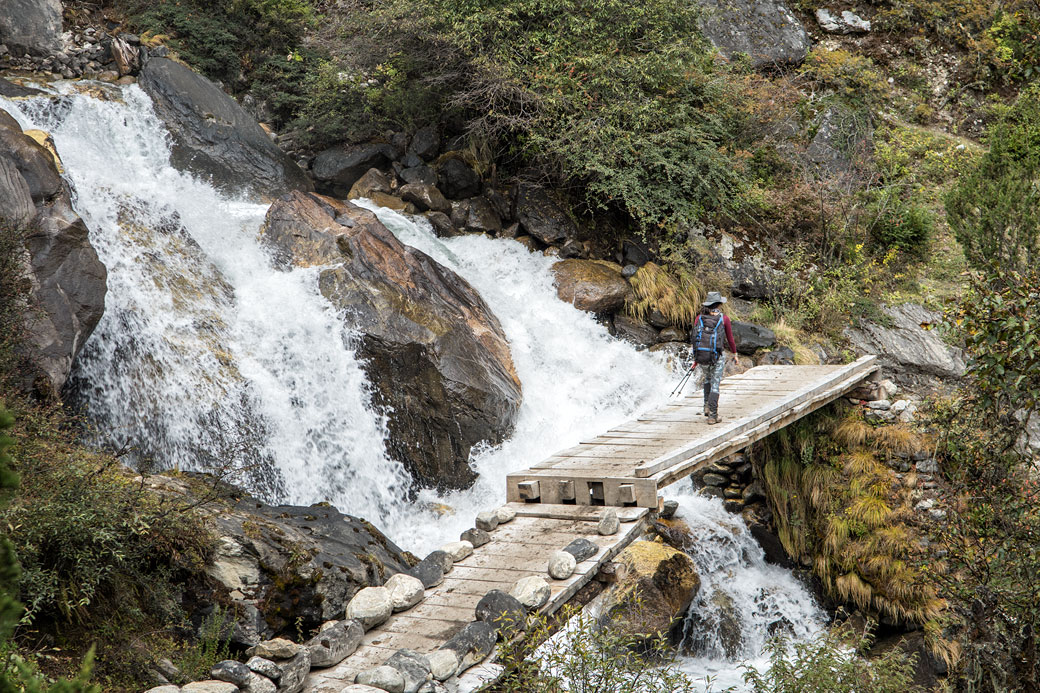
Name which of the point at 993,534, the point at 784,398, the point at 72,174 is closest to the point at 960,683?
the point at 993,534

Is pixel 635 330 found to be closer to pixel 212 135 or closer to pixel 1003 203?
pixel 1003 203

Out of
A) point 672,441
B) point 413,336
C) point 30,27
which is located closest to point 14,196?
point 413,336

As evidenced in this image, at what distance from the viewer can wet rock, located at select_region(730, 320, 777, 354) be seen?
42.9 ft

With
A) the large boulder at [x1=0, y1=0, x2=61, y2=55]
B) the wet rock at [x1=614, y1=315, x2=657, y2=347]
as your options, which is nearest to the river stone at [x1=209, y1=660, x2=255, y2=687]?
the wet rock at [x1=614, y1=315, x2=657, y2=347]

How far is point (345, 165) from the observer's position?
51.3ft

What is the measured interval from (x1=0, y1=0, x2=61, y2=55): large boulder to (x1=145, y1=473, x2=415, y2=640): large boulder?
36.7 ft

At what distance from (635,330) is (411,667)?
904cm

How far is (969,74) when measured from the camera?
19422 mm

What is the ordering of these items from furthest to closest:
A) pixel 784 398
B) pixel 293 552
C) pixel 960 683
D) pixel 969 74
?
pixel 969 74
pixel 784 398
pixel 960 683
pixel 293 552

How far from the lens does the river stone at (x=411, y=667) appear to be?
4.65 m

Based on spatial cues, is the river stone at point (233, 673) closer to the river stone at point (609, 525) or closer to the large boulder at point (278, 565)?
the large boulder at point (278, 565)

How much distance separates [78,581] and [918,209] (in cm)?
1544

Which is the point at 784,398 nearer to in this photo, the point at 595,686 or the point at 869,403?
the point at 869,403

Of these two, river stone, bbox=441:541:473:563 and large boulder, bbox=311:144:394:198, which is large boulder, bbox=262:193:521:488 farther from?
large boulder, bbox=311:144:394:198
